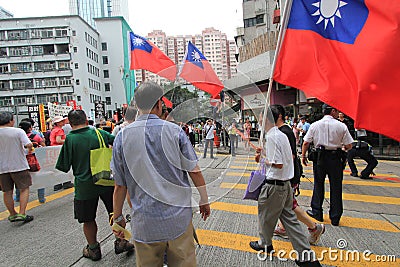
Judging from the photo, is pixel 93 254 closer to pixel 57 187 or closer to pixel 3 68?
pixel 57 187

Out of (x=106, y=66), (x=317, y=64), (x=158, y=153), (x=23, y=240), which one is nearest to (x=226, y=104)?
(x=317, y=64)

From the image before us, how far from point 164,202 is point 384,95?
6.33 ft

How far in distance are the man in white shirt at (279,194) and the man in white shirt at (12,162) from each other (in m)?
3.83

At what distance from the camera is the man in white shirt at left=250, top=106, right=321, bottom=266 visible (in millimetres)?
2742

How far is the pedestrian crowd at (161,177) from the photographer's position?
6.03 feet

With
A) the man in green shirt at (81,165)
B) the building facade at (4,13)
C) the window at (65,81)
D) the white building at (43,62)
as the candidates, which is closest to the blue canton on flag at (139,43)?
the man in green shirt at (81,165)

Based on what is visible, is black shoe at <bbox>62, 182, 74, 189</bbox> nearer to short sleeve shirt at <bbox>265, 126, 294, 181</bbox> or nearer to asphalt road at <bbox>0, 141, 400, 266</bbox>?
asphalt road at <bbox>0, 141, 400, 266</bbox>

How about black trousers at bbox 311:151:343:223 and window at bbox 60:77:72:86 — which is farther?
window at bbox 60:77:72:86

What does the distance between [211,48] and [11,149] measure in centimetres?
364

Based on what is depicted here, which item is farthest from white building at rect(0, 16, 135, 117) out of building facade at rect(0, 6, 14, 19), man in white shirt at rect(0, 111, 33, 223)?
man in white shirt at rect(0, 111, 33, 223)

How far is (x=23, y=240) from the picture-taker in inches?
146

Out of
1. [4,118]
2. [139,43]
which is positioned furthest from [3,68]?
[4,118]

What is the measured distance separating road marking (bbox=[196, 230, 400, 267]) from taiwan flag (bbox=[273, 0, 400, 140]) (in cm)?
166

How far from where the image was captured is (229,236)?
3.58m
